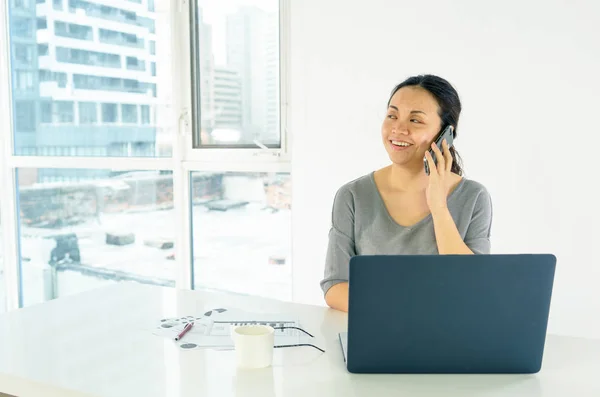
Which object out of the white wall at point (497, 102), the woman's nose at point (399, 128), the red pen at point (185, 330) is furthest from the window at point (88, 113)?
the red pen at point (185, 330)

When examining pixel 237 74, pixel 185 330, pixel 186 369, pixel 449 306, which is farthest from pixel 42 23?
pixel 449 306

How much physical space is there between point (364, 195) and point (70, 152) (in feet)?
7.98

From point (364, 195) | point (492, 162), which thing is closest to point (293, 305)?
point (364, 195)

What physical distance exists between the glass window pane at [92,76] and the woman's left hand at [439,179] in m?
1.85

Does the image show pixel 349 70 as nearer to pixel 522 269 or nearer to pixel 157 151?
pixel 157 151

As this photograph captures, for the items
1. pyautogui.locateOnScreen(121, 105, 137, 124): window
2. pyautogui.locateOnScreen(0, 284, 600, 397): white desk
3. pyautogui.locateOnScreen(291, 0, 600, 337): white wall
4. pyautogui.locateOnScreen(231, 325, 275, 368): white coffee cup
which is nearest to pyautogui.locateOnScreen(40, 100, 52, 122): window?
pyautogui.locateOnScreen(121, 105, 137, 124): window

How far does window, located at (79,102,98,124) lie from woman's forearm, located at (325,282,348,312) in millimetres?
2402

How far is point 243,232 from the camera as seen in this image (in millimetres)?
3385

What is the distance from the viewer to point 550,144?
243 cm

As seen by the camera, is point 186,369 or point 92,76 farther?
point 92,76

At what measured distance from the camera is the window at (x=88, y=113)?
364 cm

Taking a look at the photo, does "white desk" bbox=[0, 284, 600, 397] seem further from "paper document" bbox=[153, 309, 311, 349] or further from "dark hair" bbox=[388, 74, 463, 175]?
"dark hair" bbox=[388, 74, 463, 175]

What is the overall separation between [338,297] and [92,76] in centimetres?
254

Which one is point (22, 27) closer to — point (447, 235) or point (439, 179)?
point (439, 179)
